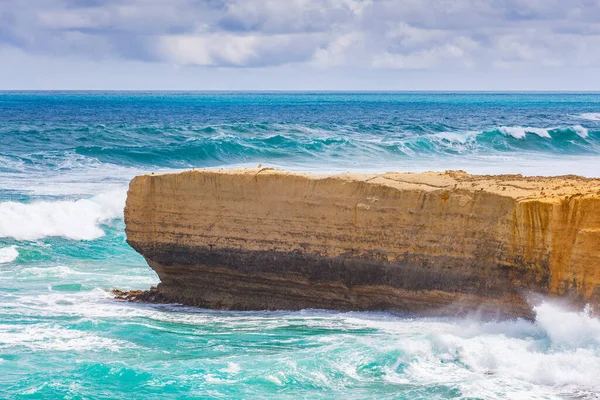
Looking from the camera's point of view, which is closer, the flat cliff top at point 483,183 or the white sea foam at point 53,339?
the flat cliff top at point 483,183

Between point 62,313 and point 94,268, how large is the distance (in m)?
3.55

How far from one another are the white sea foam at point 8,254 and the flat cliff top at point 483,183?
6074mm

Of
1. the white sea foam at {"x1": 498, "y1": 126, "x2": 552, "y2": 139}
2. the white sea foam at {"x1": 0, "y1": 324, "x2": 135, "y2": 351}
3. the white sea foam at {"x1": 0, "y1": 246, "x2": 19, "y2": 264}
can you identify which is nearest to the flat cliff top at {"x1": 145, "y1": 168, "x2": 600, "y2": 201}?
the white sea foam at {"x1": 0, "y1": 324, "x2": 135, "y2": 351}

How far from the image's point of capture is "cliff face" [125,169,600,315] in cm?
1030

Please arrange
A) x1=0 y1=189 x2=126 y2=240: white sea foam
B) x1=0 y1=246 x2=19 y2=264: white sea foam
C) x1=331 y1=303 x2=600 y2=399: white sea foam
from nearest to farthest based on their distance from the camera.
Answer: x1=331 y1=303 x2=600 y2=399: white sea foam, x1=0 y1=246 x2=19 y2=264: white sea foam, x1=0 y1=189 x2=126 y2=240: white sea foam

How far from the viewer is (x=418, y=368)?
964 cm

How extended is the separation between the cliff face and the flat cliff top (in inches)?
0.8

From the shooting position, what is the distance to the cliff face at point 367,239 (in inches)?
405

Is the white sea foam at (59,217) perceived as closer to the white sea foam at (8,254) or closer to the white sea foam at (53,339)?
the white sea foam at (8,254)

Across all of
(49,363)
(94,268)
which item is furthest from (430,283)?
(94,268)

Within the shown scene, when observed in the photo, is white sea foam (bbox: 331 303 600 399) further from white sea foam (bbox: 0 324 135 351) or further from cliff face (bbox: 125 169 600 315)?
white sea foam (bbox: 0 324 135 351)

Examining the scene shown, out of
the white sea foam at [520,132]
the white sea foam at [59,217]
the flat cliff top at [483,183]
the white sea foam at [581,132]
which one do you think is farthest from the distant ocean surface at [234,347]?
the white sea foam at [581,132]

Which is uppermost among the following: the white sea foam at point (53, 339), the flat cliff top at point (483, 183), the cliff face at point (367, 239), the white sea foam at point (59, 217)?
the flat cliff top at point (483, 183)

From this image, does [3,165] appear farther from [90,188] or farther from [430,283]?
[430,283]
